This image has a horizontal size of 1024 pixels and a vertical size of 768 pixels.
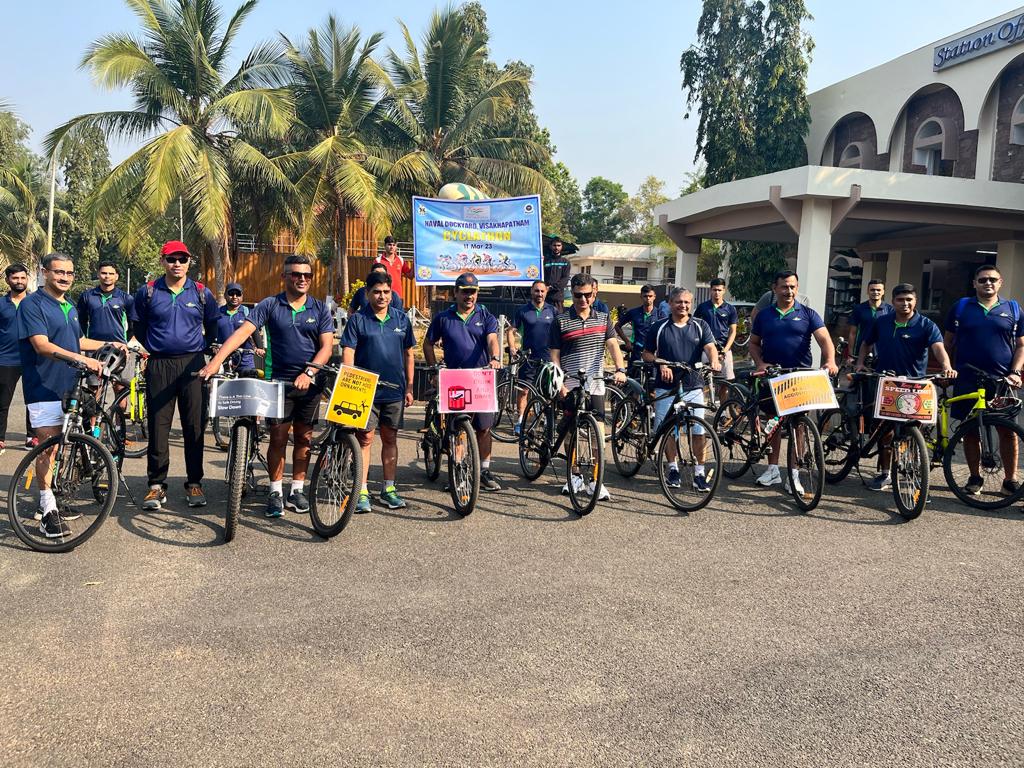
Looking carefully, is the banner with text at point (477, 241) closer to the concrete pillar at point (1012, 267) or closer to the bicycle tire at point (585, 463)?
the bicycle tire at point (585, 463)

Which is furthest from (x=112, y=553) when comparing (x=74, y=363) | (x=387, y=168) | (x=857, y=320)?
(x=387, y=168)

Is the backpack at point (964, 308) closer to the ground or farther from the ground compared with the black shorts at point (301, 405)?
farther from the ground

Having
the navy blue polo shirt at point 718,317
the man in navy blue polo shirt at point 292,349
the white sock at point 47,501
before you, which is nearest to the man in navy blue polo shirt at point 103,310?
the man in navy blue polo shirt at point 292,349

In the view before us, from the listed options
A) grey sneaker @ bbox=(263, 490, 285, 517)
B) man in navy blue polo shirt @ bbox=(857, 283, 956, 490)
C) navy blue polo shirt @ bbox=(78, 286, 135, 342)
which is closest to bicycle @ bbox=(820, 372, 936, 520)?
man in navy blue polo shirt @ bbox=(857, 283, 956, 490)

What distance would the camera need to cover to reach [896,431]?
6.77 m

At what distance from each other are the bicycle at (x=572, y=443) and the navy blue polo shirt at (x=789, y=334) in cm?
Answer: 174

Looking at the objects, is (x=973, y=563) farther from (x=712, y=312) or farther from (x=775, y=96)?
(x=775, y=96)

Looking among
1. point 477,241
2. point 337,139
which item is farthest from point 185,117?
point 477,241

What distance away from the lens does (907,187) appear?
17.3m

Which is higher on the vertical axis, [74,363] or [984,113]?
[984,113]

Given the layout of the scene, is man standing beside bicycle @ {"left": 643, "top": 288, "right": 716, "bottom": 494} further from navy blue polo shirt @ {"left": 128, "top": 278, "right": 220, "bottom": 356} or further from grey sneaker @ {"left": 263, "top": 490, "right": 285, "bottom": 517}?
navy blue polo shirt @ {"left": 128, "top": 278, "right": 220, "bottom": 356}

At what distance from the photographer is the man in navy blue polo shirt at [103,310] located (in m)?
8.41

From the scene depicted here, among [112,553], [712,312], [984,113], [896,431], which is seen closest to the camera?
[112,553]

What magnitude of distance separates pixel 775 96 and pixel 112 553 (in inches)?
1088
